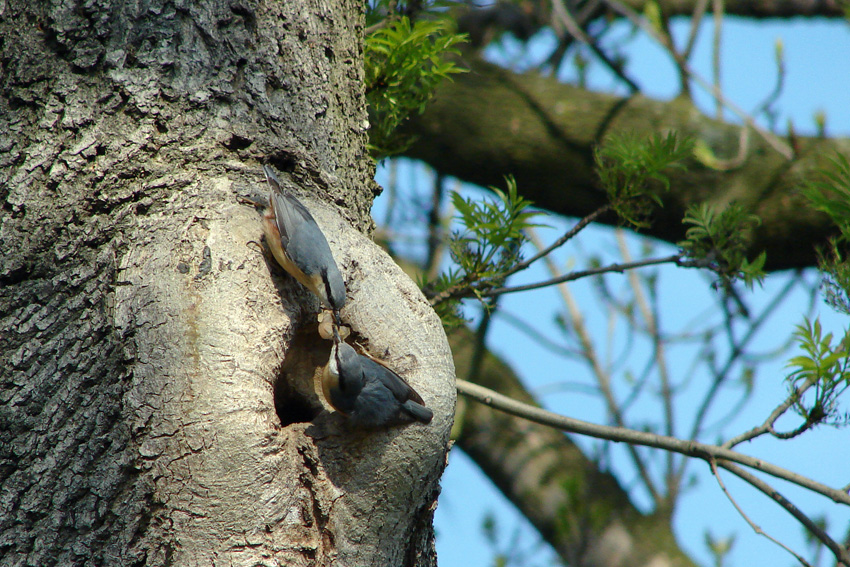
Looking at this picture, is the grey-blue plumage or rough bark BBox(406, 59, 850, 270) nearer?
the grey-blue plumage

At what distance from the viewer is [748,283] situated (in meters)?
1.94

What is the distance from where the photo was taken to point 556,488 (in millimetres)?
4023

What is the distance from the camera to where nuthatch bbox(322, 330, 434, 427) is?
1332 mm

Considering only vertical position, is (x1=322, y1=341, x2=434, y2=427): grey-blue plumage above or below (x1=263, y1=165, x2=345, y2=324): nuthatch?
below

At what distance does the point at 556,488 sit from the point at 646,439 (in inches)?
87.7

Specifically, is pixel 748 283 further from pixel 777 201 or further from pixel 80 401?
pixel 80 401

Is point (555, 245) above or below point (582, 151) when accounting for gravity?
below

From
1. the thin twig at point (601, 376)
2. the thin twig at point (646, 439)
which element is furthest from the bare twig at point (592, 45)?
the thin twig at point (646, 439)

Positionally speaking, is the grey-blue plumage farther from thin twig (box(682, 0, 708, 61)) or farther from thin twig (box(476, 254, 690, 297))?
thin twig (box(682, 0, 708, 61))

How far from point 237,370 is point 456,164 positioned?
205 centimetres

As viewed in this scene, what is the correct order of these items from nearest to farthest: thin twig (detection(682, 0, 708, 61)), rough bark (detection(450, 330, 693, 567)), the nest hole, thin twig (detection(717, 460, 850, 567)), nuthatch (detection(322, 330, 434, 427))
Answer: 1. nuthatch (detection(322, 330, 434, 427))
2. the nest hole
3. thin twig (detection(717, 460, 850, 567))
4. thin twig (detection(682, 0, 708, 61))
5. rough bark (detection(450, 330, 693, 567))

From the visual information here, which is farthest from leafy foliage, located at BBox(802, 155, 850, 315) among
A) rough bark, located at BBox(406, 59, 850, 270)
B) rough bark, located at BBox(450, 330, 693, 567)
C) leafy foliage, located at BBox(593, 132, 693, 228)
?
rough bark, located at BBox(450, 330, 693, 567)

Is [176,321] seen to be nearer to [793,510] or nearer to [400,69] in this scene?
[400,69]

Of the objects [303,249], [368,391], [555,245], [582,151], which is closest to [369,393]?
[368,391]
